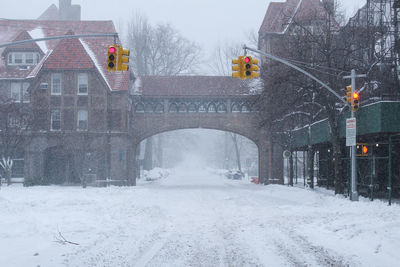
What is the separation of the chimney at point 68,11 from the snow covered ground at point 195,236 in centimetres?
4817

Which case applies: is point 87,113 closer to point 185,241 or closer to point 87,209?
point 87,209

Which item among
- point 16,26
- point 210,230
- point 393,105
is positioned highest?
point 16,26

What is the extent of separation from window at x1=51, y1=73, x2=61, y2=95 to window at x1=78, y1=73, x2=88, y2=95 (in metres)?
1.77

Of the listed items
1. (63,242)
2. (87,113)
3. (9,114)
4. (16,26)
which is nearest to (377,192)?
(63,242)

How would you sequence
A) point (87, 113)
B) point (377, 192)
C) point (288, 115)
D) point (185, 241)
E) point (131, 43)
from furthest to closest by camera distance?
point (131, 43) < point (87, 113) < point (288, 115) < point (377, 192) < point (185, 241)

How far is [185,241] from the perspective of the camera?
1202cm

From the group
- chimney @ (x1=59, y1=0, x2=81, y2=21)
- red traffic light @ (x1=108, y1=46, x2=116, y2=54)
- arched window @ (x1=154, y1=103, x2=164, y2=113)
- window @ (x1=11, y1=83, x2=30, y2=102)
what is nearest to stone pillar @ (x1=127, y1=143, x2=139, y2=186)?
arched window @ (x1=154, y1=103, x2=164, y2=113)

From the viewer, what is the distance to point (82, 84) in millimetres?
41938

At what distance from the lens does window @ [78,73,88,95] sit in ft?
137

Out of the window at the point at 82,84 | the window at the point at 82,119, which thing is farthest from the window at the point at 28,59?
the window at the point at 82,119

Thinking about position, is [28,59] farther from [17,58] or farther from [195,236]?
[195,236]

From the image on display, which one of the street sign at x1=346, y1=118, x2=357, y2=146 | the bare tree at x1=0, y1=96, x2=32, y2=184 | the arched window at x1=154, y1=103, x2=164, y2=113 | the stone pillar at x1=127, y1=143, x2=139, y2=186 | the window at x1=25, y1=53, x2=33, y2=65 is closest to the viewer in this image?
the street sign at x1=346, y1=118, x2=357, y2=146

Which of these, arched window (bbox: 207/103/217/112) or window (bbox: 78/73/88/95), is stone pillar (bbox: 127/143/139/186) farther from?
arched window (bbox: 207/103/217/112)

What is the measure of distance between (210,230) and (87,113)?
2999 cm
